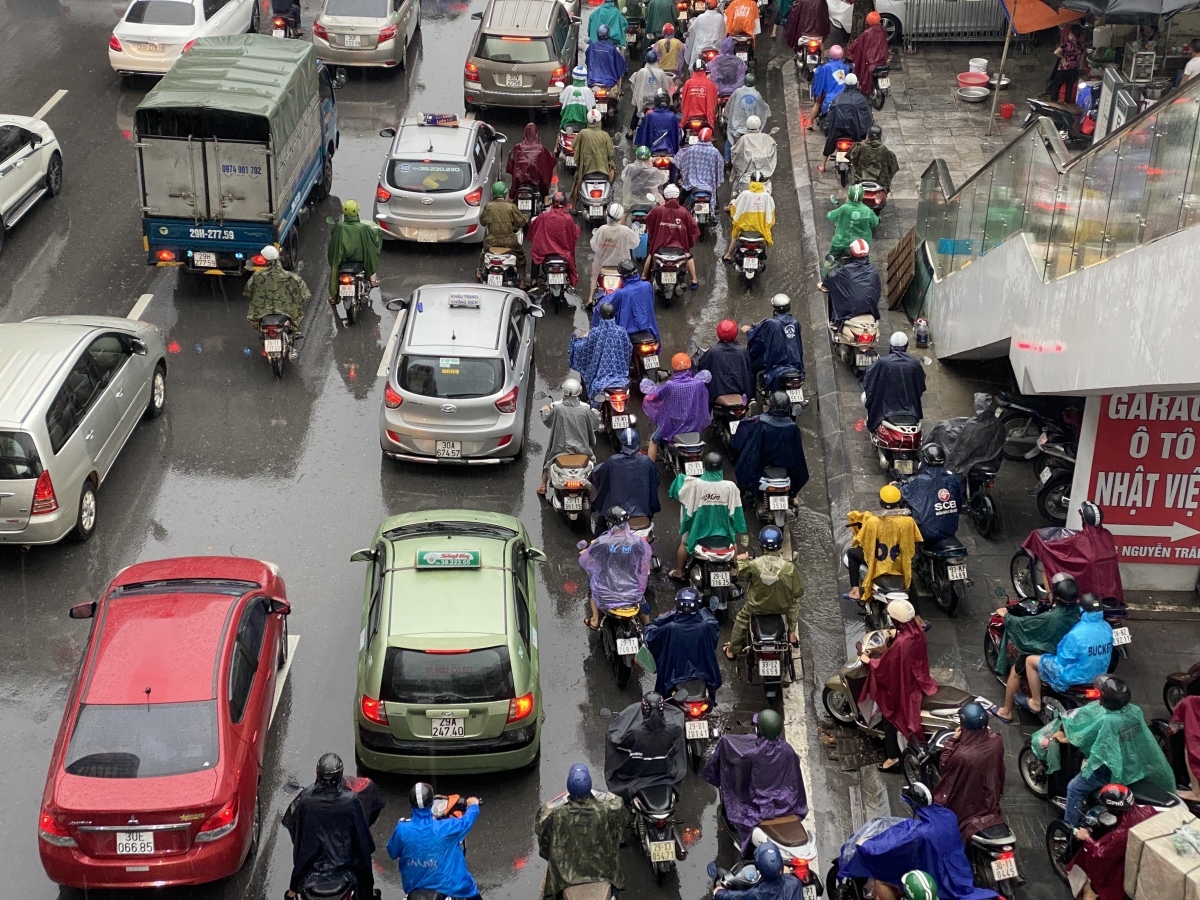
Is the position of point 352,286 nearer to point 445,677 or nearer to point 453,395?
point 453,395

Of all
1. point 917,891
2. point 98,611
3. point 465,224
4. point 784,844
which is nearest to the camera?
point 917,891

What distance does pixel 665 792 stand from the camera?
1173 centimetres

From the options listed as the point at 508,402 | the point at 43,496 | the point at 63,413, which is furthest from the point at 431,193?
the point at 43,496

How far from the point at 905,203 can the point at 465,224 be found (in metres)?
6.25

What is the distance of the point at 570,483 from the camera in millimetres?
15688

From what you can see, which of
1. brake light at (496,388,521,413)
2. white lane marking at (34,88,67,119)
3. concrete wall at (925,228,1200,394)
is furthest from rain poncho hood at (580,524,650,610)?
white lane marking at (34,88,67,119)

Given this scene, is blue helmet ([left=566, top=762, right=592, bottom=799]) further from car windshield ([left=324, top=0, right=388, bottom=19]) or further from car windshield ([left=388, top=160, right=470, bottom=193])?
car windshield ([left=324, top=0, right=388, bottom=19])

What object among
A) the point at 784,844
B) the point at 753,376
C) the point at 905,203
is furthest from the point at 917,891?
the point at 905,203

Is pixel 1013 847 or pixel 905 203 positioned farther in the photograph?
pixel 905 203

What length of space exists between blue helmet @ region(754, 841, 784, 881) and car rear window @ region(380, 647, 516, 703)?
2688mm

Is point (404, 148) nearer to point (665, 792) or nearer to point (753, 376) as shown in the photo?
point (753, 376)

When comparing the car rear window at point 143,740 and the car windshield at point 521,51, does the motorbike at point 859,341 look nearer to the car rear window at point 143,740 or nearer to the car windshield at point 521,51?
the car windshield at point 521,51

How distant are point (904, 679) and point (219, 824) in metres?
5.08

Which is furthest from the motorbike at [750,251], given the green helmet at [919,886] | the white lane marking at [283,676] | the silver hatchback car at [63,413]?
the green helmet at [919,886]
